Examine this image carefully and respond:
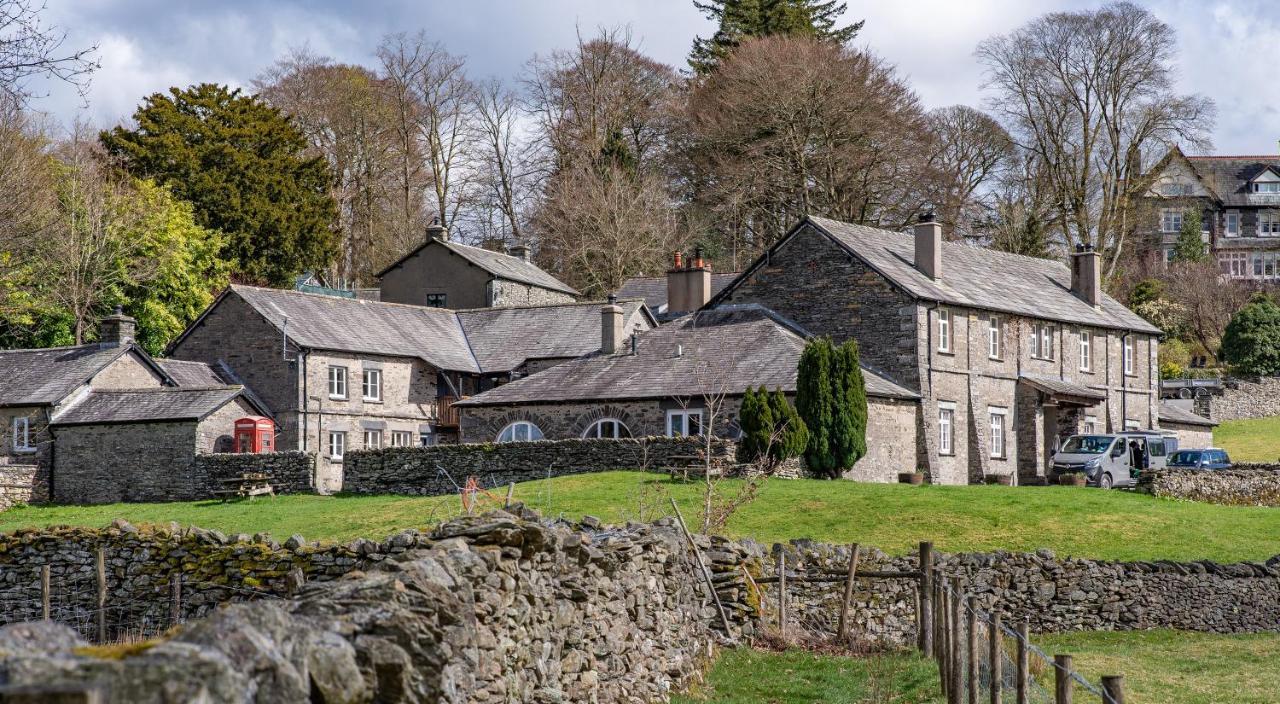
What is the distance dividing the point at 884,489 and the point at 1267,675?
1562cm

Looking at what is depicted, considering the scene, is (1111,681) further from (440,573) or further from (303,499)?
(303,499)

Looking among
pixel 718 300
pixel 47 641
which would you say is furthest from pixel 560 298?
pixel 47 641

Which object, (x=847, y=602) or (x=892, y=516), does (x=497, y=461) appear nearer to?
(x=892, y=516)

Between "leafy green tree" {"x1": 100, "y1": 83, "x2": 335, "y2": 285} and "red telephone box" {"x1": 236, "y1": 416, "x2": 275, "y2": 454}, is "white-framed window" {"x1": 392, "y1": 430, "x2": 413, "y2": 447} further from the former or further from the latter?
"leafy green tree" {"x1": 100, "y1": 83, "x2": 335, "y2": 285}

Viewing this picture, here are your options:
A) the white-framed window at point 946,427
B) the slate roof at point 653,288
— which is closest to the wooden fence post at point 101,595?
the white-framed window at point 946,427

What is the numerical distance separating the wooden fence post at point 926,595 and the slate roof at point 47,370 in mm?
34614

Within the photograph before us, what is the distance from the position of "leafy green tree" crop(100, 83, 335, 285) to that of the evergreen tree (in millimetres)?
35578

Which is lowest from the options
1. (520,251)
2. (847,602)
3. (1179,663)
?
(1179,663)

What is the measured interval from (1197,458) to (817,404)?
548 inches

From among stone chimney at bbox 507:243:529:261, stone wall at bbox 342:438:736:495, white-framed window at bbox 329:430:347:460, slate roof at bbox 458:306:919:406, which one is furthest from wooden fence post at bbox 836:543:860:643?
stone chimney at bbox 507:243:529:261

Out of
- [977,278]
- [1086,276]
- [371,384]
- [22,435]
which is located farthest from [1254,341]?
[22,435]

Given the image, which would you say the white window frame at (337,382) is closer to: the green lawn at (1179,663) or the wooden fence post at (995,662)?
the green lawn at (1179,663)

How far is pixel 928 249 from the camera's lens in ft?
163

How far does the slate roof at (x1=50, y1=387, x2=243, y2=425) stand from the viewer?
1822 inches
